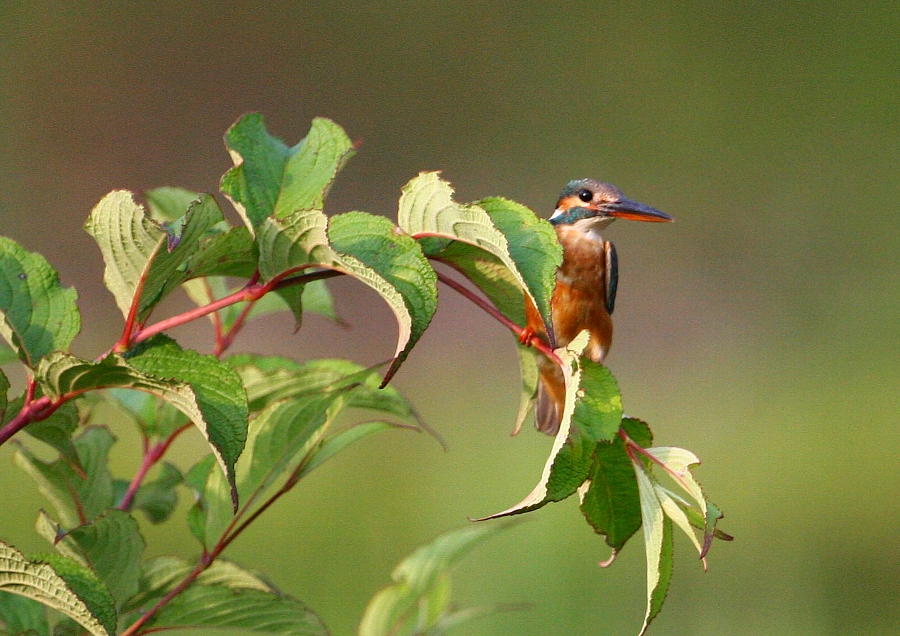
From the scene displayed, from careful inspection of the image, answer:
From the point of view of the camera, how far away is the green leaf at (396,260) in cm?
44

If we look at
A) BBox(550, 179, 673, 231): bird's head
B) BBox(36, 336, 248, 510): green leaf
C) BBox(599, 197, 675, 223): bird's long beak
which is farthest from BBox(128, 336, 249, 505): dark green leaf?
BBox(550, 179, 673, 231): bird's head

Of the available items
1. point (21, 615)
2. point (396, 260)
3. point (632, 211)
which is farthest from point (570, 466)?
point (632, 211)

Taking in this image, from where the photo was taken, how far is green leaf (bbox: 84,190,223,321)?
1.49 feet

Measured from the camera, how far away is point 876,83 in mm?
5582

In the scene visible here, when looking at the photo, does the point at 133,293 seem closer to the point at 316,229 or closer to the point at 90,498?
the point at 316,229

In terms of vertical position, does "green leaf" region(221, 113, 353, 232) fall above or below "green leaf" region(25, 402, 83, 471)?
above

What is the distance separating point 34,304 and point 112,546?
144 millimetres

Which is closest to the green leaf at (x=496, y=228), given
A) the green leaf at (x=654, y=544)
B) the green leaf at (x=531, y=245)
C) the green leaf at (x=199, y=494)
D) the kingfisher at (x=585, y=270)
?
the green leaf at (x=531, y=245)

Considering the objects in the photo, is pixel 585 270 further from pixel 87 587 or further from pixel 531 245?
pixel 87 587

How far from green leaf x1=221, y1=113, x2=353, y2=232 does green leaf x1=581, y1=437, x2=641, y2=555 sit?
19 centimetres

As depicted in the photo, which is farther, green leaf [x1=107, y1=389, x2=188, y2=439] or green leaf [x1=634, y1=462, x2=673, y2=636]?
green leaf [x1=107, y1=389, x2=188, y2=439]

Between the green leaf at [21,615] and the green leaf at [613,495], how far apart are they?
1.01 ft

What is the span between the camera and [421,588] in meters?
0.71

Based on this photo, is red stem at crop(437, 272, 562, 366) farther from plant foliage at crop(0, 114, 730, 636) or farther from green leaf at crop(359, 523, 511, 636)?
green leaf at crop(359, 523, 511, 636)
